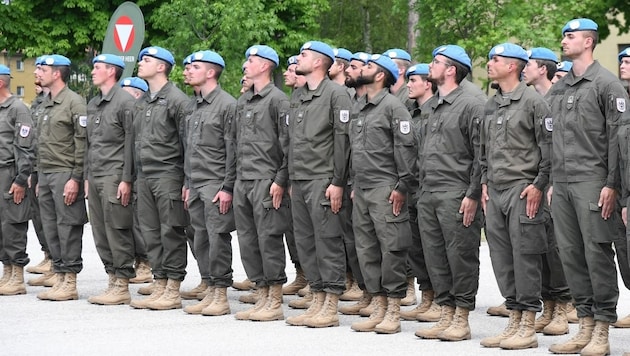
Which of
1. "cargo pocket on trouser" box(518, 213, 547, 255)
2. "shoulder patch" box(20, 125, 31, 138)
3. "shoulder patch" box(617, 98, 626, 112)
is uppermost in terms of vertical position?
"shoulder patch" box(617, 98, 626, 112)

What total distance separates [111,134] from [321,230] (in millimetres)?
2653

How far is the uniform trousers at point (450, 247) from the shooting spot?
11719mm

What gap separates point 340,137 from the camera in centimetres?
1253

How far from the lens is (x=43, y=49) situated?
37.9m

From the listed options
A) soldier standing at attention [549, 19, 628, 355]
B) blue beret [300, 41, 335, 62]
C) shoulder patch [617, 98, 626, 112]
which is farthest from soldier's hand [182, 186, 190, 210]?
shoulder patch [617, 98, 626, 112]

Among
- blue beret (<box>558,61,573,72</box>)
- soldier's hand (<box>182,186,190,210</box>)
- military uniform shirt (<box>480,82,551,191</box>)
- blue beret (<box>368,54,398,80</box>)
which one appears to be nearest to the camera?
military uniform shirt (<box>480,82,551,191</box>)

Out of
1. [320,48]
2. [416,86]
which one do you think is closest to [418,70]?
[416,86]

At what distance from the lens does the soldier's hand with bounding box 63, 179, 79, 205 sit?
47.1ft

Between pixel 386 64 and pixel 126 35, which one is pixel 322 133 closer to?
pixel 386 64

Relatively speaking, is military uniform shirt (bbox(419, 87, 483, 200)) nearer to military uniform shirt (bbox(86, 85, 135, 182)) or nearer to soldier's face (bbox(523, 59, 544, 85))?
soldier's face (bbox(523, 59, 544, 85))

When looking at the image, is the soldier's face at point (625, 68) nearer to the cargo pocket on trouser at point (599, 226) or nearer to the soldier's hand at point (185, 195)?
the cargo pocket on trouser at point (599, 226)

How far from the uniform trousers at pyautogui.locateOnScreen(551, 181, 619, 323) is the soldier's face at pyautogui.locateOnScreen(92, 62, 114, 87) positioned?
5247 millimetres

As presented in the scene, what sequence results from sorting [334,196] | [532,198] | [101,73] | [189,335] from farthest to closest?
[101,73] < [334,196] < [189,335] < [532,198]

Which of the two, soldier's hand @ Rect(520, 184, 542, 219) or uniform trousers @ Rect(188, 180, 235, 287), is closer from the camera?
soldier's hand @ Rect(520, 184, 542, 219)
